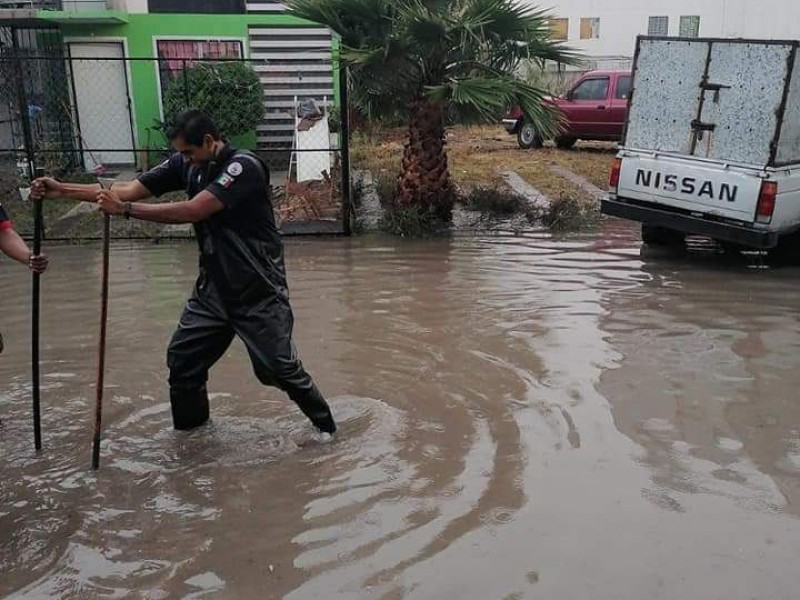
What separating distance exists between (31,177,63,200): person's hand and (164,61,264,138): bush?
9.37 m

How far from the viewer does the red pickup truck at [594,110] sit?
1694 cm

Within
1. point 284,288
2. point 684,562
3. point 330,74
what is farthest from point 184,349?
point 330,74

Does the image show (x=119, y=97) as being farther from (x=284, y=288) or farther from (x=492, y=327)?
(x=284, y=288)

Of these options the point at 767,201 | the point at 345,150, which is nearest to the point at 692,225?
the point at 767,201

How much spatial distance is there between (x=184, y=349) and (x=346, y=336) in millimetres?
Answer: 2102

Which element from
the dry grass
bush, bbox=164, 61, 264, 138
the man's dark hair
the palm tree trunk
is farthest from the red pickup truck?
the man's dark hair

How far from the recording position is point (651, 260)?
868cm

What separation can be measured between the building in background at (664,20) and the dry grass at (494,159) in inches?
542

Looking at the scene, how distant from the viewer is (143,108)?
45.7 feet

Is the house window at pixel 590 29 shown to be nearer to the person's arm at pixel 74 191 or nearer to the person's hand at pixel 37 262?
the person's arm at pixel 74 191

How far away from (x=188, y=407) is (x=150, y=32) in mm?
10822

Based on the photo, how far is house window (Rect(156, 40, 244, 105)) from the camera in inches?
544

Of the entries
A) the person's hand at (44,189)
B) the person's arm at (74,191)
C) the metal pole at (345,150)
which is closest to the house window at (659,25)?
the metal pole at (345,150)

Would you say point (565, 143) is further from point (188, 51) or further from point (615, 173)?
point (615, 173)
